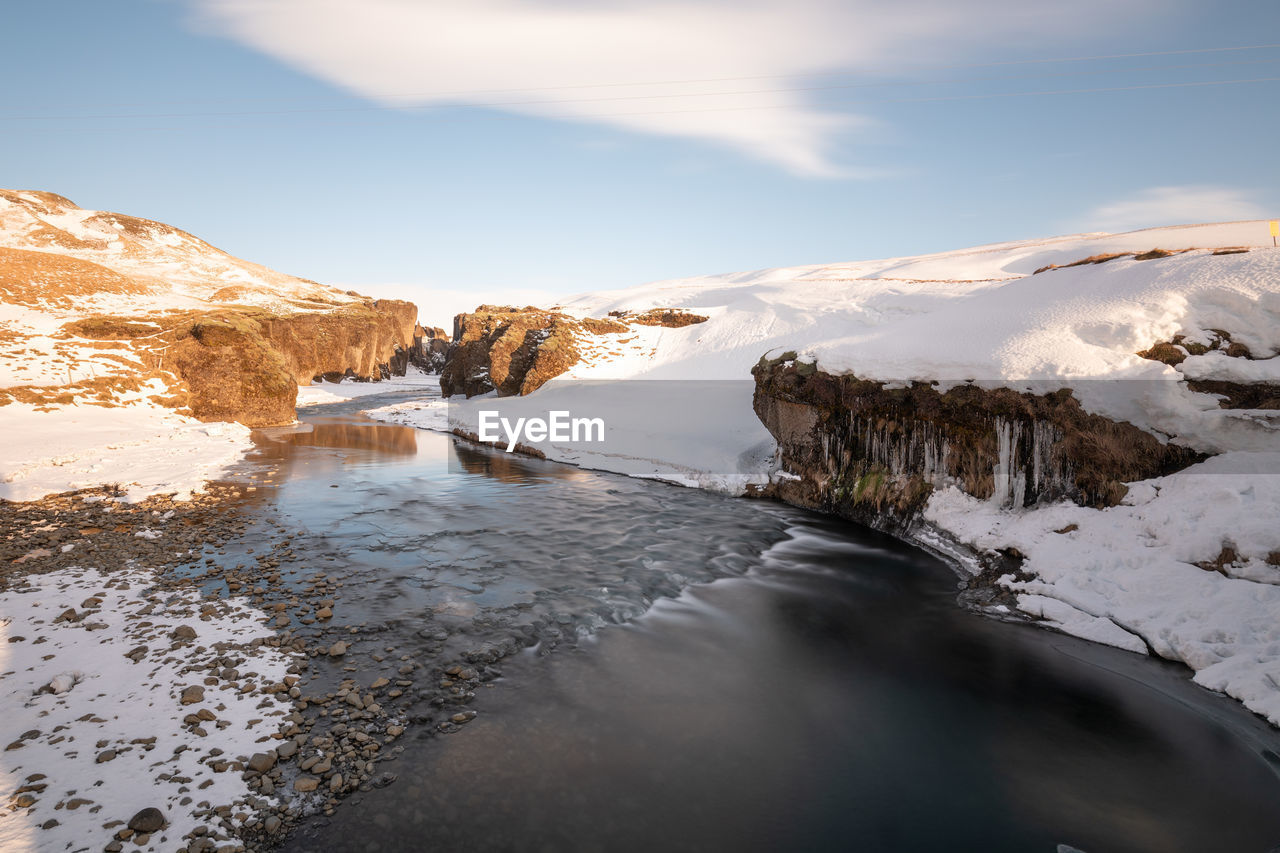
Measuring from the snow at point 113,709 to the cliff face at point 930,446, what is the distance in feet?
44.1

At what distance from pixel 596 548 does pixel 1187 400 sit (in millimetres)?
11815

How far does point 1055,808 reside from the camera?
563 cm

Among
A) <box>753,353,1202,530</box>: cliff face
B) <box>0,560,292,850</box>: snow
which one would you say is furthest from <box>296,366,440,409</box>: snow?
<box>753,353,1202,530</box>: cliff face

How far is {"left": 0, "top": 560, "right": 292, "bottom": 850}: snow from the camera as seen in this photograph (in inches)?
184

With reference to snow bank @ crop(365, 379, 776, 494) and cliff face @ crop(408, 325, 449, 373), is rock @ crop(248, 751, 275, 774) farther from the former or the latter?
cliff face @ crop(408, 325, 449, 373)

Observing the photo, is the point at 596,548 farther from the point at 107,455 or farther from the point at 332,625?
the point at 107,455

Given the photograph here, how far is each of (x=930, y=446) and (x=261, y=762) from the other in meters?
13.8

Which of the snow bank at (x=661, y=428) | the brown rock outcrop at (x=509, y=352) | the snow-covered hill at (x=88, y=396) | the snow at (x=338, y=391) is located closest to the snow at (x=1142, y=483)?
the snow bank at (x=661, y=428)

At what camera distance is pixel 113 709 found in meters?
5.85

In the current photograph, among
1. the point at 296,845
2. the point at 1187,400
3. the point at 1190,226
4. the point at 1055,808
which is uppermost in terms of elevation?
the point at 1190,226

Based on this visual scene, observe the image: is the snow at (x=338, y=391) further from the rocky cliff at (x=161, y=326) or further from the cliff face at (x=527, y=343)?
the cliff face at (x=527, y=343)

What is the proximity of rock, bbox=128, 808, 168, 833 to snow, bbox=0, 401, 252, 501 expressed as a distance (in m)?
13.0

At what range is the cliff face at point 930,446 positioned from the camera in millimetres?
10914

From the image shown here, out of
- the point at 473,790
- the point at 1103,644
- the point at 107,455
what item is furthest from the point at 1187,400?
the point at 107,455
